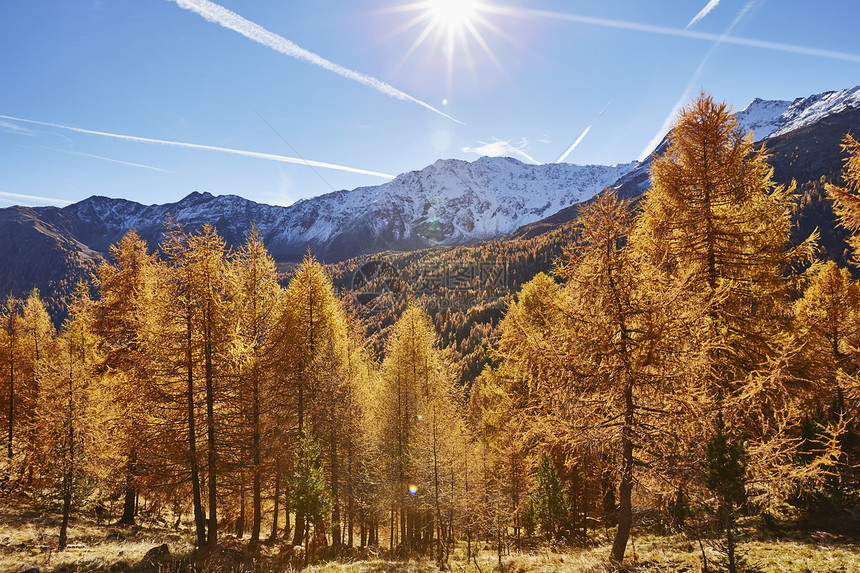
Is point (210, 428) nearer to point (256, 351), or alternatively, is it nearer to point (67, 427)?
point (256, 351)

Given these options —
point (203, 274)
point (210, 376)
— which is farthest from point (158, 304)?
point (210, 376)

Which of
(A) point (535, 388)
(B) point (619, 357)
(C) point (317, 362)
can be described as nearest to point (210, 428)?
(C) point (317, 362)

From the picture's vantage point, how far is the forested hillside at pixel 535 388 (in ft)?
30.3

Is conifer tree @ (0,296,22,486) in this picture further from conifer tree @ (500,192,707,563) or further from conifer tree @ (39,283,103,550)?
conifer tree @ (500,192,707,563)

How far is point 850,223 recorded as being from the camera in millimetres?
10672

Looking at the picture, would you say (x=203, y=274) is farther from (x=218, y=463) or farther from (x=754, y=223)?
(x=754, y=223)

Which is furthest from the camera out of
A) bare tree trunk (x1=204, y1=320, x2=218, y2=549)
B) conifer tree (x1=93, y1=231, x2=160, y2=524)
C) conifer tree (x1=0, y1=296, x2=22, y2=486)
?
conifer tree (x1=0, y1=296, x2=22, y2=486)

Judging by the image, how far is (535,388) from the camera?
41.2 feet

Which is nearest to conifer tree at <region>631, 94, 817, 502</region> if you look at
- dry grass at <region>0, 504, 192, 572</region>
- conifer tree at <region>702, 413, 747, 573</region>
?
conifer tree at <region>702, 413, 747, 573</region>

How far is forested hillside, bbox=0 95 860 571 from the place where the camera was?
364 inches

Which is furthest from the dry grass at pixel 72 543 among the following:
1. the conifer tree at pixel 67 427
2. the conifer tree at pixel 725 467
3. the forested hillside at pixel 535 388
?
the conifer tree at pixel 725 467

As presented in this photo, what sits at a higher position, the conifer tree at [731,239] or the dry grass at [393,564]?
the conifer tree at [731,239]

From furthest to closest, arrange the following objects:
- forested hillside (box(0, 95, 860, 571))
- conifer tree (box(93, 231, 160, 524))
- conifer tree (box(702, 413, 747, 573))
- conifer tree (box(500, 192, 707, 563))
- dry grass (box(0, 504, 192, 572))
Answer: conifer tree (box(93, 231, 160, 524)), dry grass (box(0, 504, 192, 572)), forested hillside (box(0, 95, 860, 571)), conifer tree (box(500, 192, 707, 563)), conifer tree (box(702, 413, 747, 573))

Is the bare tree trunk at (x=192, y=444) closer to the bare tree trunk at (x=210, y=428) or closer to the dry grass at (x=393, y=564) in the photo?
the bare tree trunk at (x=210, y=428)
